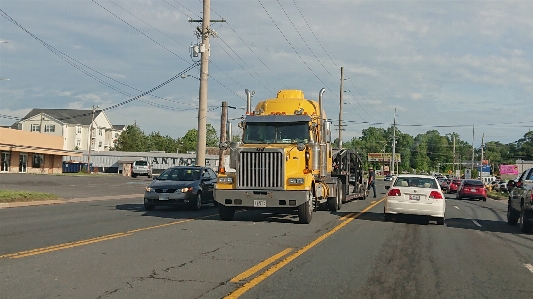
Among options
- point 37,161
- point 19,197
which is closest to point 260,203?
point 19,197

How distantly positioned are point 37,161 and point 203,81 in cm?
4091

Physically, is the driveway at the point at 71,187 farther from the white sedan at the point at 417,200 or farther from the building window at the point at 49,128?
the building window at the point at 49,128

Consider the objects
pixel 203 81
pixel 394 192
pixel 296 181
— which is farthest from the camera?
pixel 203 81

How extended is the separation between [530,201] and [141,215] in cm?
1129

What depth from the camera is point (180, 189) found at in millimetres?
20297

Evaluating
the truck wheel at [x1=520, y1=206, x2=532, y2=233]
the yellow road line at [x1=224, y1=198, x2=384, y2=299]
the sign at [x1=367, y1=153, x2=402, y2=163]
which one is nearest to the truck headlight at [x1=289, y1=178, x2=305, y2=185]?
the yellow road line at [x1=224, y1=198, x2=384, y2=299]

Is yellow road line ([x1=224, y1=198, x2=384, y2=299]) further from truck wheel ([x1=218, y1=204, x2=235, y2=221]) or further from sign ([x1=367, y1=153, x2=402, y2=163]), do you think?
sign ([x1=367, y1=153, x2=402, y2=163])

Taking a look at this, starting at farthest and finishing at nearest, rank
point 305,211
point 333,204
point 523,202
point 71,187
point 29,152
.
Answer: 1. point 29,152
2. point 71,187
3. point 333,204
4. point 523,202
5. point 305,211

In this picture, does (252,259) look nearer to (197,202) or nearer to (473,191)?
(197,202)

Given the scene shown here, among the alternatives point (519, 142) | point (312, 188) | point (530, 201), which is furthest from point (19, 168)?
point (519, 142)

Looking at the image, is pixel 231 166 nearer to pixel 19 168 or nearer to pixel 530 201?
pixel 530 201

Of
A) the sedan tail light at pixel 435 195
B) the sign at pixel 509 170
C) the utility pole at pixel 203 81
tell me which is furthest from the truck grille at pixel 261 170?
the sign at pixel 509 170

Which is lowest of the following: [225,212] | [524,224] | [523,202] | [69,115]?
[524,224]

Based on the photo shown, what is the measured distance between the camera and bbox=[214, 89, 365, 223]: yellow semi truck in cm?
1630
